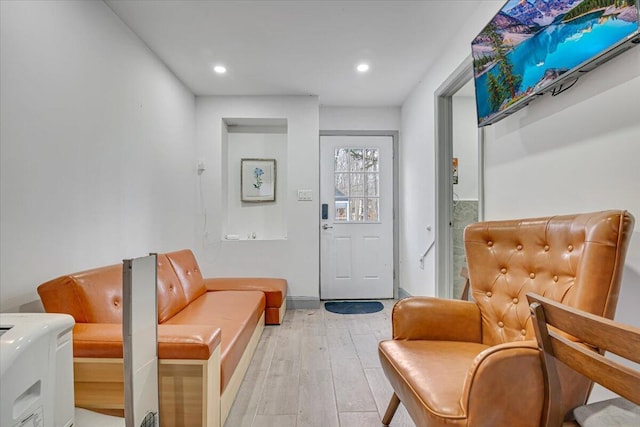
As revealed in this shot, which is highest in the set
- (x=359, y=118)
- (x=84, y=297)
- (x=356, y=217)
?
(x=359, y=118)

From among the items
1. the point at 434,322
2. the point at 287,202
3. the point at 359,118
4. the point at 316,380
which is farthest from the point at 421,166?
the point at 316,380

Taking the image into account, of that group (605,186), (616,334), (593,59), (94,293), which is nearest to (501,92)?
(593,59)

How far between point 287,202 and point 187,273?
140cm

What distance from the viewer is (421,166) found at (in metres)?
3.23

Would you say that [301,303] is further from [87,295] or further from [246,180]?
[87,295]

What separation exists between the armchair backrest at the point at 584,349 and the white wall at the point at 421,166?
Result: 1982mm

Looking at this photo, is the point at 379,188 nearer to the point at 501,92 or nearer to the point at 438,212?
the point at 438,212

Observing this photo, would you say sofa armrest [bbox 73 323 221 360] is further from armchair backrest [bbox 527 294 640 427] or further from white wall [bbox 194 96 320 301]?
white wall [bbox 194 96 320 301]

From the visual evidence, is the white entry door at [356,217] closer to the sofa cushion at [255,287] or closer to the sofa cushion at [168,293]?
the sofa cushion at [255,287]

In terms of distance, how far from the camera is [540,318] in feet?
2.58

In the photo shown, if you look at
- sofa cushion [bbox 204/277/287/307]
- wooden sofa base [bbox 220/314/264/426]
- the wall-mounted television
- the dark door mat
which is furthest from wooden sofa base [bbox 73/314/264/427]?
the dark door mat

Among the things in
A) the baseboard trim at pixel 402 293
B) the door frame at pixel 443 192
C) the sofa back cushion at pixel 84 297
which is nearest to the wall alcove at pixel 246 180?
the baseboard trim at pixel 402 293

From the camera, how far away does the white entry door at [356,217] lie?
402 cm

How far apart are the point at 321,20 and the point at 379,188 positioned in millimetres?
2254
